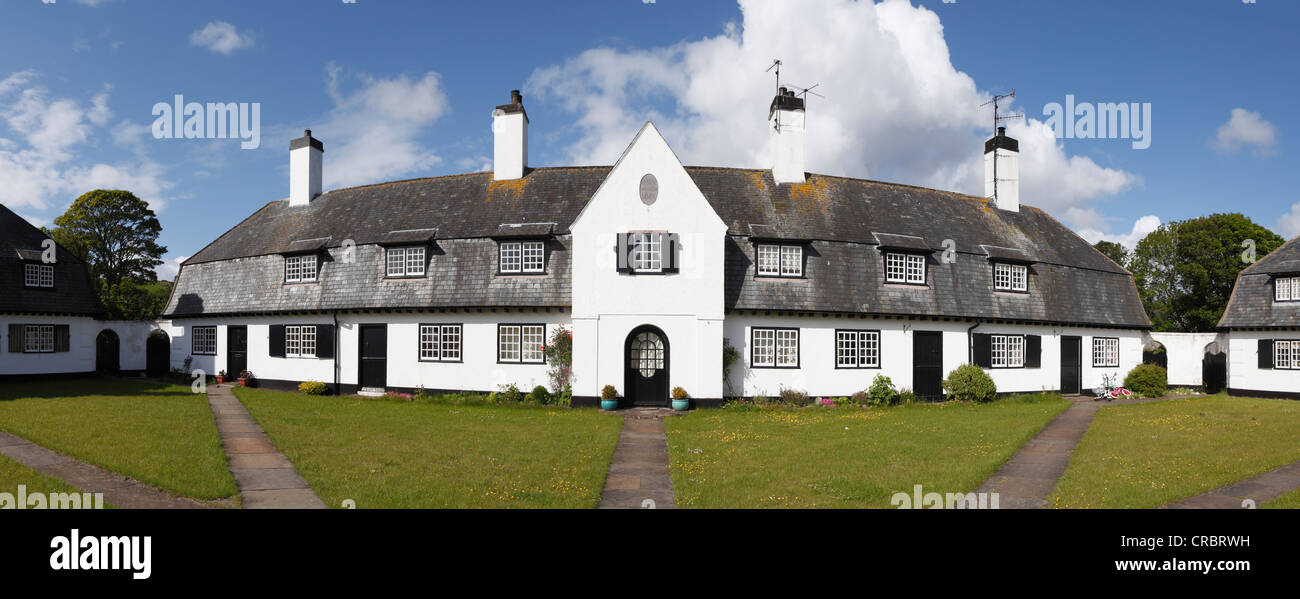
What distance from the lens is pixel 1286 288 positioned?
26.8 meters

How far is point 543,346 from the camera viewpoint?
893 inches

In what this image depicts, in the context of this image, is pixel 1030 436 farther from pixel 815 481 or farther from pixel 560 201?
pixel 560 201

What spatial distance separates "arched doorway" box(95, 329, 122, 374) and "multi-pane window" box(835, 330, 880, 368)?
1394 inches

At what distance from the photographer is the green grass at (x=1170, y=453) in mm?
10188

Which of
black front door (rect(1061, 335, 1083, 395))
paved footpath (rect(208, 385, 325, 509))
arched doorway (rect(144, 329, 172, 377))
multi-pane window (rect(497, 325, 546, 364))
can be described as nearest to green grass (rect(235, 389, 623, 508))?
paved footpath (rect(208, 385, 325, 509))

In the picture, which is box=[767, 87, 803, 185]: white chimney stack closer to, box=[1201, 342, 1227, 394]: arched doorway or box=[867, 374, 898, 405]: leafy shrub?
box=[867, 374, 898, 405]: leafy shrub

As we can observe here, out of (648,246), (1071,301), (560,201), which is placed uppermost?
(560,201)

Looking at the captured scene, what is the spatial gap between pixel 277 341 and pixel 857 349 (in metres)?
24.3

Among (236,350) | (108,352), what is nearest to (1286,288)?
(236,350)

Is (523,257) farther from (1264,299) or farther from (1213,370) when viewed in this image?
(1213,370)

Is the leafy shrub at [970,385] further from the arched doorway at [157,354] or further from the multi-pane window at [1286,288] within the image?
the arched doorway at [157,354]
